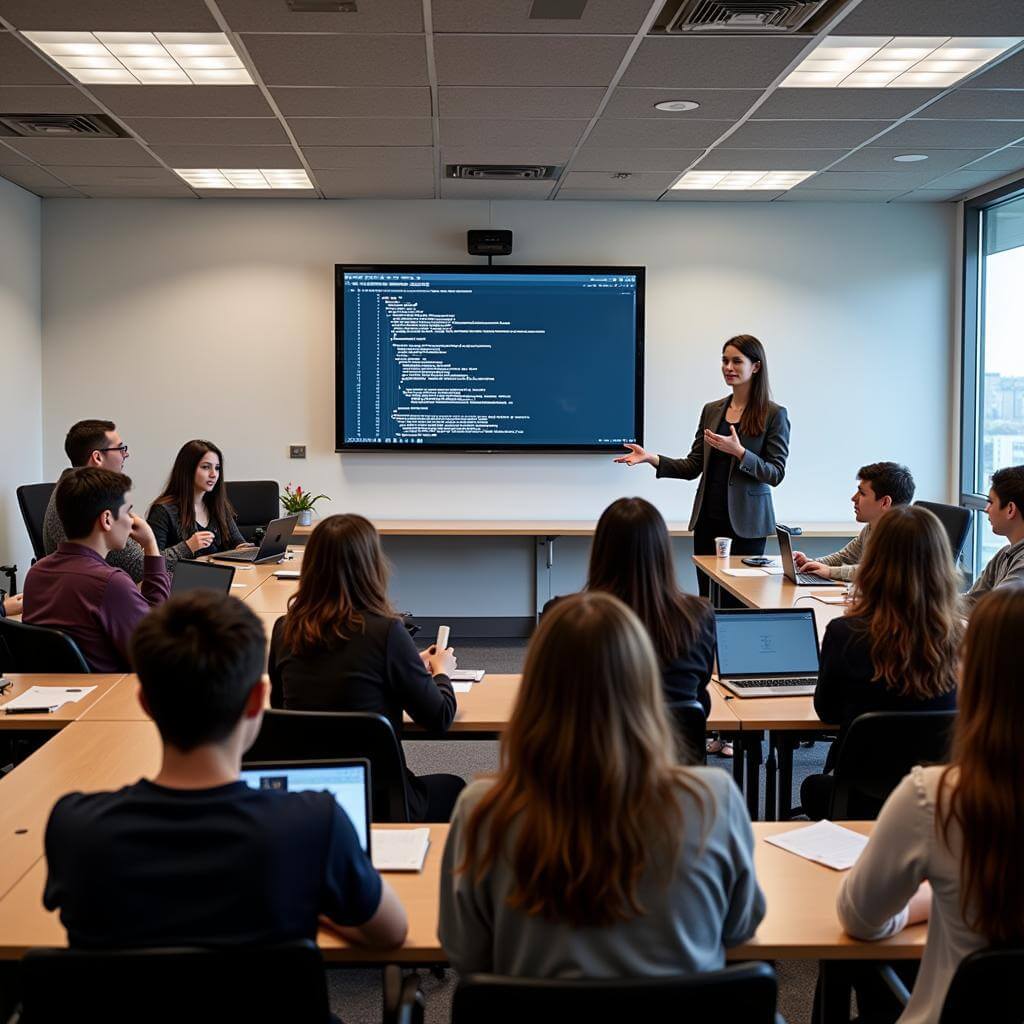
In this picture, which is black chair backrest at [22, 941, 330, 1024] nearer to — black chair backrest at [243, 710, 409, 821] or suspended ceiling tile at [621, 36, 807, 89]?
black chair backrest at [243, 710, 409, 821]

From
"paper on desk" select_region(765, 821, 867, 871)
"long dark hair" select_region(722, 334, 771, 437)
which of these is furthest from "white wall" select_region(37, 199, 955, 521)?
"paper on desk" select_region(765, 821, 867, 871)

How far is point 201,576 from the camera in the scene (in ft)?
13.4

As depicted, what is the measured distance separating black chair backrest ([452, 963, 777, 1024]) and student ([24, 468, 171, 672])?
2.40 metres

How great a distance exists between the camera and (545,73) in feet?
14.1

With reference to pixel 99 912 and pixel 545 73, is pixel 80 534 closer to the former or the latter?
pixel 99 912

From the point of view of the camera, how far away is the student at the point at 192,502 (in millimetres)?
5137

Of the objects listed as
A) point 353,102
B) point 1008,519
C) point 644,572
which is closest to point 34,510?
point 353,102

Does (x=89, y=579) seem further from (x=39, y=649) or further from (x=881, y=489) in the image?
(x=881, y=489)

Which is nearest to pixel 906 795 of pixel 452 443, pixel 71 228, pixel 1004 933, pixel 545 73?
pixel 1004 933

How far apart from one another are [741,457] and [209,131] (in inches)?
121

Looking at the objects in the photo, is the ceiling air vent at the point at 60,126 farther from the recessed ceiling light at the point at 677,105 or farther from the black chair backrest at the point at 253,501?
the recessed ceiling light at the point at 677,105

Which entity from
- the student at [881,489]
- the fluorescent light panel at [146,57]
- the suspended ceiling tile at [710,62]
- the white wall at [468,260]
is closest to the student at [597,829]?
the student at [881,489]

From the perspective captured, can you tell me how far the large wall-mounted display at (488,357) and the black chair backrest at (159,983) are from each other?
5815 mm

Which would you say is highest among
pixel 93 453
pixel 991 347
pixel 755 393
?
pixel 991 347
